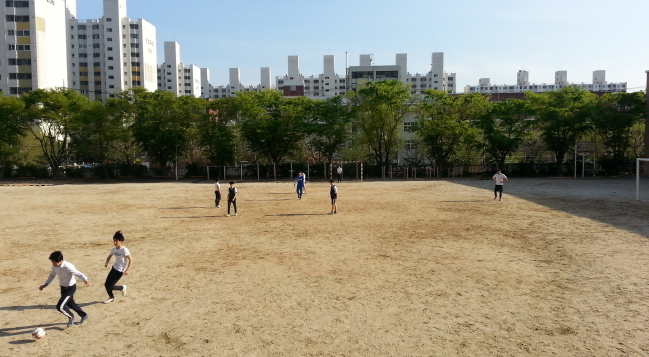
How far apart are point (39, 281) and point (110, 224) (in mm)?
8303

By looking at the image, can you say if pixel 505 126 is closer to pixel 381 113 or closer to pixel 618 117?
pixel 618 117

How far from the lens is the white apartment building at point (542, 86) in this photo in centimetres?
16500

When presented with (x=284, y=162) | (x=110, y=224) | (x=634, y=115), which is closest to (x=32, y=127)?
(x=284, y=162)

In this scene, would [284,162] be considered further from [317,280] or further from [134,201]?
[317,280]

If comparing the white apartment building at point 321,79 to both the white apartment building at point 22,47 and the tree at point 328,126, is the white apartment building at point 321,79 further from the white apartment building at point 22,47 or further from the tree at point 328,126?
the tree at point 328,126

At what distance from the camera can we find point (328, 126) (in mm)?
48000

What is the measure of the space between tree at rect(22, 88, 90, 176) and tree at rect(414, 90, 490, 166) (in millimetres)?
38582

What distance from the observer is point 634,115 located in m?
45.2

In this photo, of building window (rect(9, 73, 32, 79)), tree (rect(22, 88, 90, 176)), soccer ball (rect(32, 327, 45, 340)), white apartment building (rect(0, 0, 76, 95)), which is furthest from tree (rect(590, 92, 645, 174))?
building window (rect(9, 73, 32, 79))

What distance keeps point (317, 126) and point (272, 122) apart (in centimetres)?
492

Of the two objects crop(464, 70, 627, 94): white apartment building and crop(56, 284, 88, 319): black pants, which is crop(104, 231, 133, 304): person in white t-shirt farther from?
crop(464, 70, 627, 94): white apartment building

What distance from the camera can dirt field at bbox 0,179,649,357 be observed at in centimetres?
699

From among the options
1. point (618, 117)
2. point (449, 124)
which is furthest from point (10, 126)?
point (618, 117)

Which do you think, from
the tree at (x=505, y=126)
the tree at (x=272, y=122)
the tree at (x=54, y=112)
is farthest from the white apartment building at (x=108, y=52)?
the tree at (x=505, y=126)
